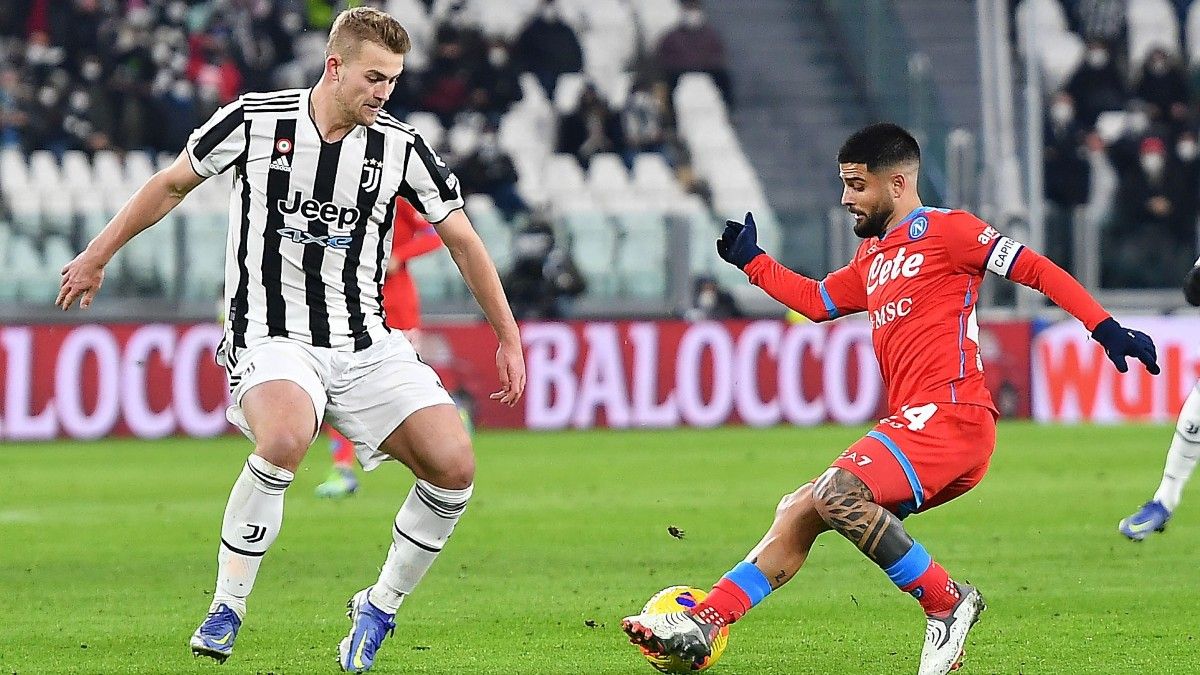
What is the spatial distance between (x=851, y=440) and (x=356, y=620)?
1095 centimetres

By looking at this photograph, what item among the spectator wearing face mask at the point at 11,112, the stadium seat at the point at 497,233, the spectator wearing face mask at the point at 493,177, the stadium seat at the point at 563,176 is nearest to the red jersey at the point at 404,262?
the stadium seat at the point at 497,233

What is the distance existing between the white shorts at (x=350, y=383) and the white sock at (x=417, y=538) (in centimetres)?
19

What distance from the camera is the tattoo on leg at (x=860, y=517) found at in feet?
18.5

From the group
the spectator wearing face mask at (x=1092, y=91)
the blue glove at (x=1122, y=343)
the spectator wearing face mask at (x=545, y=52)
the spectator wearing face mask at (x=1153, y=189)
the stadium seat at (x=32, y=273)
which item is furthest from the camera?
the spectator wearing face mask at (x=1092, y=91)

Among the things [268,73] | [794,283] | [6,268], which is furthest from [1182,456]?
[268,73]

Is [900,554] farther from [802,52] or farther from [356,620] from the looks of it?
[802,52]

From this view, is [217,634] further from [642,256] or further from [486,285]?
[642,256]

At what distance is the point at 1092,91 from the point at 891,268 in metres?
17.8

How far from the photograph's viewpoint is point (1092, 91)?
908 inches

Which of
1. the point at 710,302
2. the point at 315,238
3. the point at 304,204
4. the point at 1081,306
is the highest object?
the point at 304,204

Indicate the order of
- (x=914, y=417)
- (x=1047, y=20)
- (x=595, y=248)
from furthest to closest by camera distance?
1. (x=1047, y=20)
2. (x=595, y=248)
3. (x=914, y=417)

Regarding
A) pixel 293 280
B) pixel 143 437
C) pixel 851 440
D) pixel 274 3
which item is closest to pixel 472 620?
pixel 293 280

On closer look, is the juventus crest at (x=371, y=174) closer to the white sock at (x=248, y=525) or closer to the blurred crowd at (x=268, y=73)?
the white sock at (x=248, y=525)

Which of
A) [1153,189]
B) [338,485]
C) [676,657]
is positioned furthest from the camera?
[1153,189]
